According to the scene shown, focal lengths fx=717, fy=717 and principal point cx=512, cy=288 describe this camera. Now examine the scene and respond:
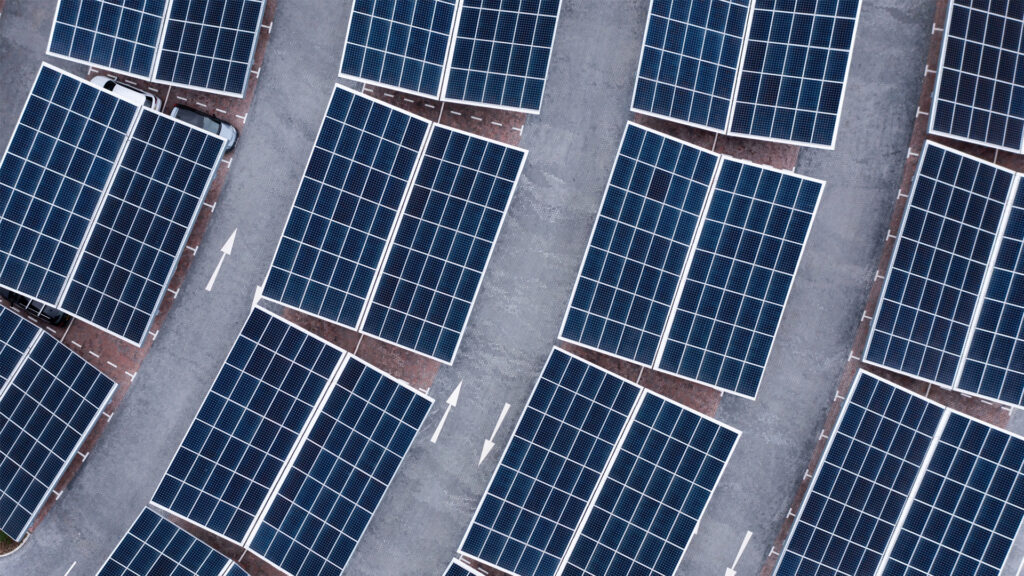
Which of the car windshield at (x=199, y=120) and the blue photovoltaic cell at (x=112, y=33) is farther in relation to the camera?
the car windshield at (x=199, y=120)

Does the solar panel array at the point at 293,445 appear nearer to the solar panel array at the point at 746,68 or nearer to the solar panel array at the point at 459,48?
the solar panel array at the point at 459,48

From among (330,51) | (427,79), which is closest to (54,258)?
(330,51)

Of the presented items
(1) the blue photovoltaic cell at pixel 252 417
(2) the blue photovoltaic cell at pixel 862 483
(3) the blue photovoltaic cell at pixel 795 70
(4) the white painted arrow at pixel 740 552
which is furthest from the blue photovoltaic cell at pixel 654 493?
(1) the blue photovoltaic cell at pixel 252 417

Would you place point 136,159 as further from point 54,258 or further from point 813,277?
point 813,277

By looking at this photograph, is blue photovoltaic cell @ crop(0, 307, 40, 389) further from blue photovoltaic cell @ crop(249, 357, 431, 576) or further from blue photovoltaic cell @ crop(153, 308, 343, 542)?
blue photovoltaic cell @ crop(249, 357, 431, 576)

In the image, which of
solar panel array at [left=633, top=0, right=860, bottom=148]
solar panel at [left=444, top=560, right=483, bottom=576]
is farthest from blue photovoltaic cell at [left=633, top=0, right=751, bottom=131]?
solar panel at [left=444, top=560, right=483, bottom=576]

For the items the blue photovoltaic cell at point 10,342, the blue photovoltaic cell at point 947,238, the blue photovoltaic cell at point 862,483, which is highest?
the blue photovoltaic cell at point 947,238

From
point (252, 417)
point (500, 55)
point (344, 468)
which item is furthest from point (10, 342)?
point (500, 55)
